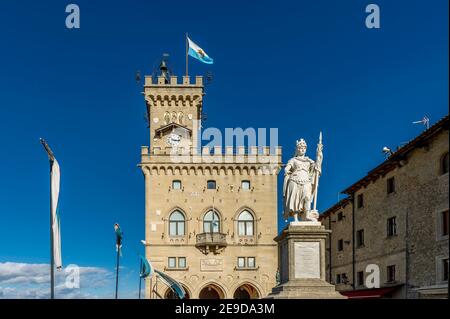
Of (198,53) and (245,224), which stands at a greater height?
(198,53)

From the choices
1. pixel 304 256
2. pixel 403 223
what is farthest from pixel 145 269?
pixel 304 256

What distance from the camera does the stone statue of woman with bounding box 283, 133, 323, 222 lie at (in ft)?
58.0

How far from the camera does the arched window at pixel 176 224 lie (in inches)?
1977

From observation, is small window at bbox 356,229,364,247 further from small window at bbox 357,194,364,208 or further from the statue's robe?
the statue's robe

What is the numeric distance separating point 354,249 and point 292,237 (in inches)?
966

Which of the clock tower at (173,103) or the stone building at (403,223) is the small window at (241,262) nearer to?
the stone building at (403,223)

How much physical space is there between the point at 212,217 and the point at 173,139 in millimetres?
8402

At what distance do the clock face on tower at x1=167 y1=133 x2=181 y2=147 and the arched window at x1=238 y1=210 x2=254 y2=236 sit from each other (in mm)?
9094

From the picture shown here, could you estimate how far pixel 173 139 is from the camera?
5316 centimetres

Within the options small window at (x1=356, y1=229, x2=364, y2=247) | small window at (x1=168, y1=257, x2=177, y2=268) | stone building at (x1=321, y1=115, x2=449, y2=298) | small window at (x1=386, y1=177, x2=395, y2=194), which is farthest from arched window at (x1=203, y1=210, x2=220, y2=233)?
small window at (x1=386, y1=177, x2=395, y2=194)

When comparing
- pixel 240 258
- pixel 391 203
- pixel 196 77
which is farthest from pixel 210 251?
pixel 391 203

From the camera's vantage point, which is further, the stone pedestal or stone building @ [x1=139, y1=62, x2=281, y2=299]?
stone building @ [x1=139, y1=62, x2=281, y2=299]

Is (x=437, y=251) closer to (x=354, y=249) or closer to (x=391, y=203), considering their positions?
(x=391, y=203)

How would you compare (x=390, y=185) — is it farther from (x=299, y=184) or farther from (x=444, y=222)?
(x=299, y=184)
